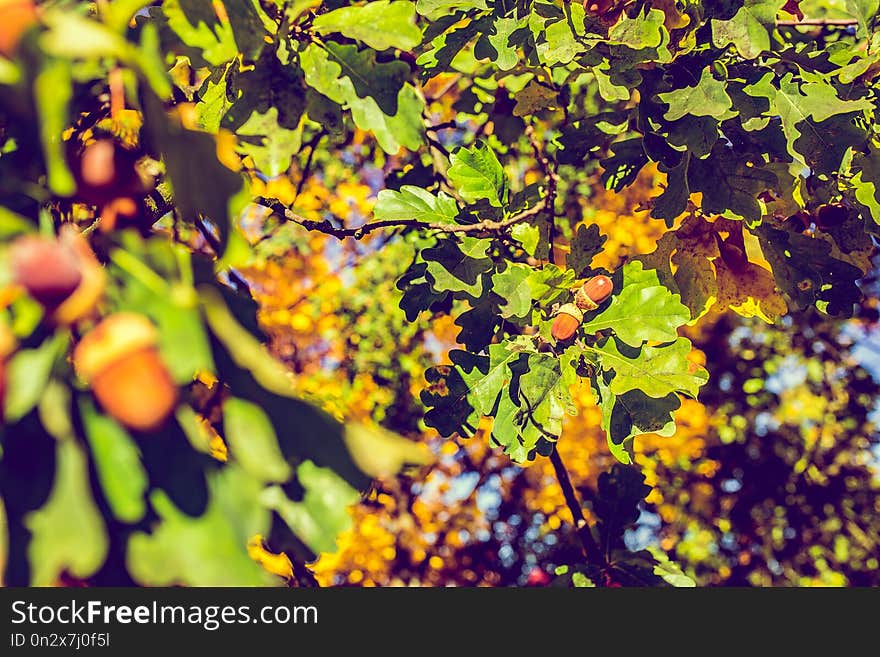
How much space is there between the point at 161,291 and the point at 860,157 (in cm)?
143

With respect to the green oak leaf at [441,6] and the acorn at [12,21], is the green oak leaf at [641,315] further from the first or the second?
the acorn at [12,21]

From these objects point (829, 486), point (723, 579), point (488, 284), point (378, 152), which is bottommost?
point (723, 579)

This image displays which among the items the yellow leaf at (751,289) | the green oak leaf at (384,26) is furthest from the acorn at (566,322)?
the green oak leaf at (384,26)

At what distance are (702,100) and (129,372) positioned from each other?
1166 millimetres

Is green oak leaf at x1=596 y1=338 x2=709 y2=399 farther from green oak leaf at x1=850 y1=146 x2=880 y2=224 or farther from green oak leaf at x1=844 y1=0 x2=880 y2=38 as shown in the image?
green oak leaf at x1=844 y1=0 x2=880 y2=38

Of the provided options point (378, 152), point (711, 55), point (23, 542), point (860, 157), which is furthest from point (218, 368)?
point (378, 152)

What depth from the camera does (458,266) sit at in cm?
164

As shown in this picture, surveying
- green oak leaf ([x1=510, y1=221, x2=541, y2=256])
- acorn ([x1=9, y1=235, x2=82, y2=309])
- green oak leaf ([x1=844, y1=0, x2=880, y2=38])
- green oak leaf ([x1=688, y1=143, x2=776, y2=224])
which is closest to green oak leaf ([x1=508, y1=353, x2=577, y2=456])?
green oak leaf ([x1=510, y1=221, x2=541, y2=256])

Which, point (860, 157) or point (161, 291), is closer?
point (161, 291)

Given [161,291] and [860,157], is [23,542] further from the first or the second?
[860,157]

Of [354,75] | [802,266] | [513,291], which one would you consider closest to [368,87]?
[354,75]

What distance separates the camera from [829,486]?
5207mm

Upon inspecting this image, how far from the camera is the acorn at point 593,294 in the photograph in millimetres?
1580

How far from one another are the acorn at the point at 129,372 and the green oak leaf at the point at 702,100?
1.08 meters
